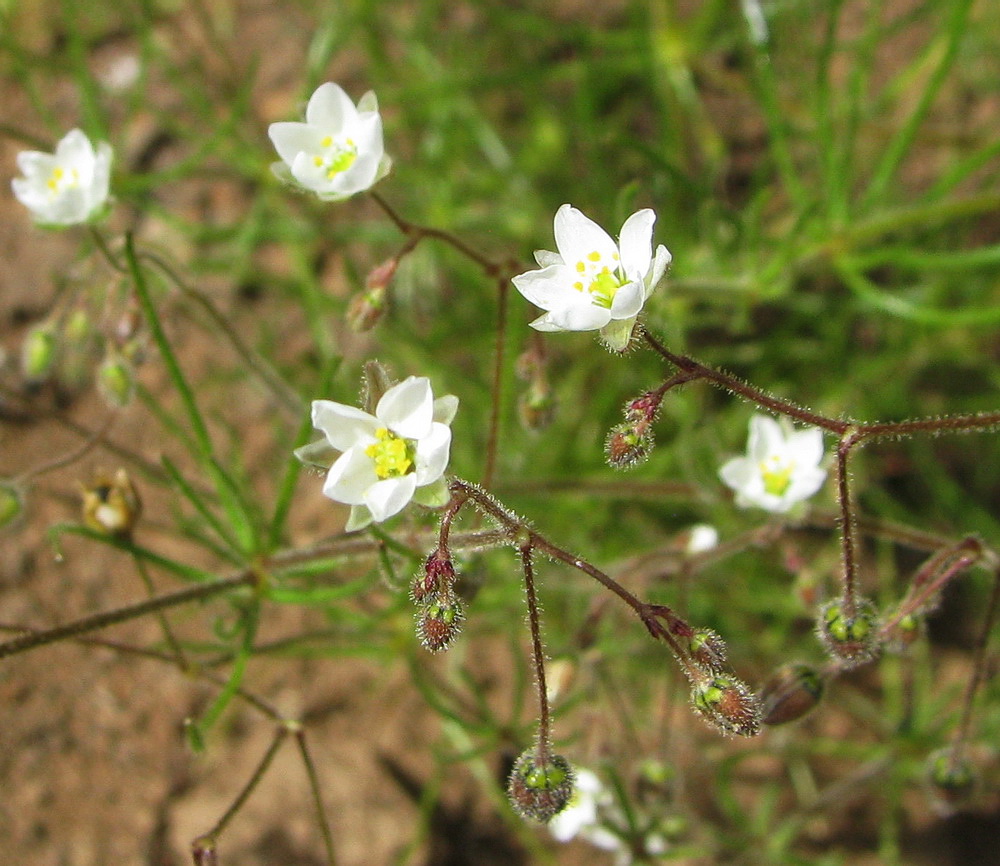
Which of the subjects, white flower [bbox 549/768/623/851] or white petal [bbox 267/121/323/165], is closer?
white petal [bbox 267/121/323/165]

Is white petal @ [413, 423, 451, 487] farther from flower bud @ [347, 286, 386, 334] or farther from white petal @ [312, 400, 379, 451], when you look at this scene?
flower bud @ [347, 286, 386, 334]

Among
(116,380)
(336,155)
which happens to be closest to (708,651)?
(336,155)

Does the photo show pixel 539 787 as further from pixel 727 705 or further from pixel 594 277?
pixel 594 277

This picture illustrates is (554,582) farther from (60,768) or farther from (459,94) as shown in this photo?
(459,94)

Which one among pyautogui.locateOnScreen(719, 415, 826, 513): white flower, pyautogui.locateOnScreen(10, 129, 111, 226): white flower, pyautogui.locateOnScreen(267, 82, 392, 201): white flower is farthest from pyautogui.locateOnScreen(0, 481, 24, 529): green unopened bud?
pyautogui.locateOnScreen(719, 415, 826, 513): white flower

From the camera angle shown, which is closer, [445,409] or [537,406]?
[445,409]

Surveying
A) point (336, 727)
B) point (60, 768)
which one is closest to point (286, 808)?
point (336, 727)
